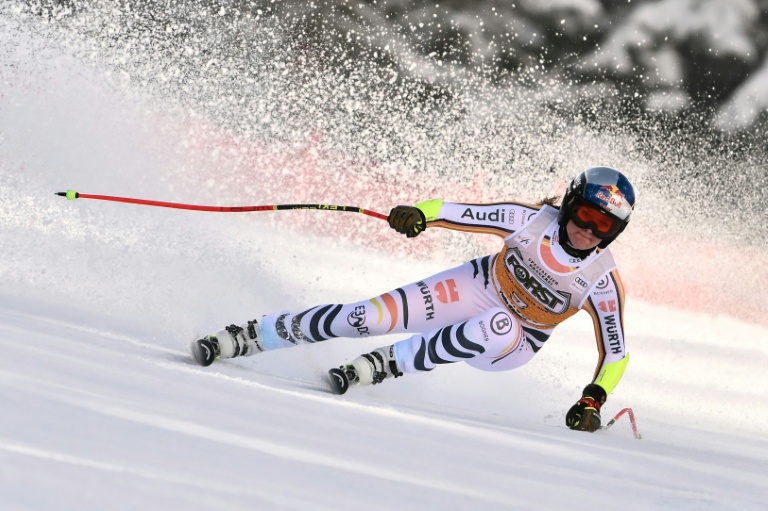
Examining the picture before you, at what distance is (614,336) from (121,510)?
337 centimetres

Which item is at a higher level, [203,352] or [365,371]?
[365,371]

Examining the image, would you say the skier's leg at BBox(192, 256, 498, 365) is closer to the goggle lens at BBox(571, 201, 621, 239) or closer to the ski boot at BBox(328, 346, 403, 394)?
the ski boot at BBox(328, 346, 403, 394)

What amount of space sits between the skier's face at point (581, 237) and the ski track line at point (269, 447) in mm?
2417

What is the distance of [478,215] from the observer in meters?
4.25

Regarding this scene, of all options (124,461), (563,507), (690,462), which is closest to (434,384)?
(690,462)

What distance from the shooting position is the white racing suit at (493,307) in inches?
163

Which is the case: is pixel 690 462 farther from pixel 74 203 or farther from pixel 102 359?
pixel 74 203

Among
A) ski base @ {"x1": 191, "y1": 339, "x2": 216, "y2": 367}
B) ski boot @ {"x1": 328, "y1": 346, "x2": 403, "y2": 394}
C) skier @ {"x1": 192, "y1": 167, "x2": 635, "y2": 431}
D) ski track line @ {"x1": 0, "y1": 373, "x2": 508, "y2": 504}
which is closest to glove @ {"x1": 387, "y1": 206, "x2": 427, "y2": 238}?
skier @ {"x1": 192, "y1": 167, "x2": 635, "y2": 431}

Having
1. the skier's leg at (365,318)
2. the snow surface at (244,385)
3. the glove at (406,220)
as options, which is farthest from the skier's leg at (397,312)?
the glove at (406,220)

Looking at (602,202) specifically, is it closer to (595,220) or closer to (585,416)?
(595,220)

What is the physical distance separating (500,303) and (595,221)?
69 cm

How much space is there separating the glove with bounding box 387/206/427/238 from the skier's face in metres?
0.68

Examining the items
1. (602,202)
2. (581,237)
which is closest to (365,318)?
(581,237)

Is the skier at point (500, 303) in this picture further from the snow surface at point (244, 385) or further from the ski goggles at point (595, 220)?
the snow surface at point (244, 385)
